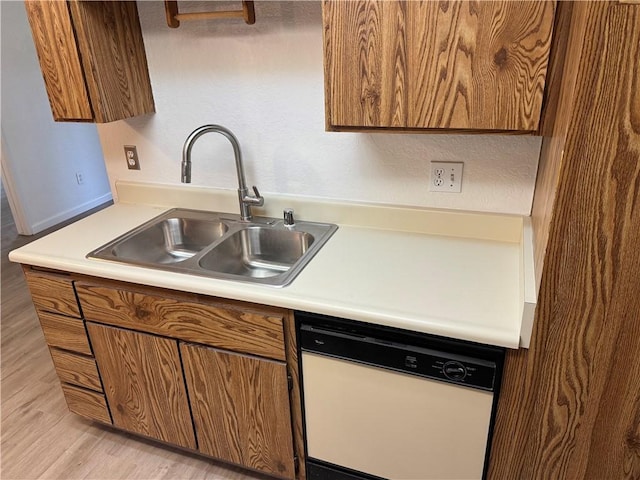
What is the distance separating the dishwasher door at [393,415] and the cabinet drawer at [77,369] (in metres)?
0.90

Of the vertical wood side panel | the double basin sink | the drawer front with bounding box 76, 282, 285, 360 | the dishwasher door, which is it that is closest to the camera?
the vertical wood side panel

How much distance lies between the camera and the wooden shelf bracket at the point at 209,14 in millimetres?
1560

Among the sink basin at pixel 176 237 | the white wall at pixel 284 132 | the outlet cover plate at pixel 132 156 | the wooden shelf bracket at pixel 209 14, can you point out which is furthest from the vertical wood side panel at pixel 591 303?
the outlet cover plate at pixel 132 156

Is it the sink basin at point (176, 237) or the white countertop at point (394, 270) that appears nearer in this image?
the white countertop at point (394, 270)

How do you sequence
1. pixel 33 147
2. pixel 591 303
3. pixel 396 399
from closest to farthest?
pixel 591 303
pixel 396 399
pixel 33 147

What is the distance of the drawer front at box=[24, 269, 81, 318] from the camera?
166 centimetres

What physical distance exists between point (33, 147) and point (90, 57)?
8.80 ft

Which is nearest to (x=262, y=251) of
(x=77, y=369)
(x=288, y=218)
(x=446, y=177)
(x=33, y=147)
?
(x=288, y=218)

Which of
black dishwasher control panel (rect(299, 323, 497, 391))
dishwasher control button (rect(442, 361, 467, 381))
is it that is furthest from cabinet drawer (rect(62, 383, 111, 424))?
dishwasher control button (rect(442, 361, 467, 381))

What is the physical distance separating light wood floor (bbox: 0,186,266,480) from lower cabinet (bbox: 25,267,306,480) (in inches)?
5.1

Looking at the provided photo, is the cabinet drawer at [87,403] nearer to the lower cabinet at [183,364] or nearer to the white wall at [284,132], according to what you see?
the lower cabinet at [183,364]

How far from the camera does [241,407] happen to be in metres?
1.56

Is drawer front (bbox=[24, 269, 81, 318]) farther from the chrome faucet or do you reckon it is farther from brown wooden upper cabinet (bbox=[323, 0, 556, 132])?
brown wooden upper cabinet (bbox=[323, 0, 556, 132])

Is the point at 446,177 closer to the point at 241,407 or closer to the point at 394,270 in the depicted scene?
the point at 394,270
